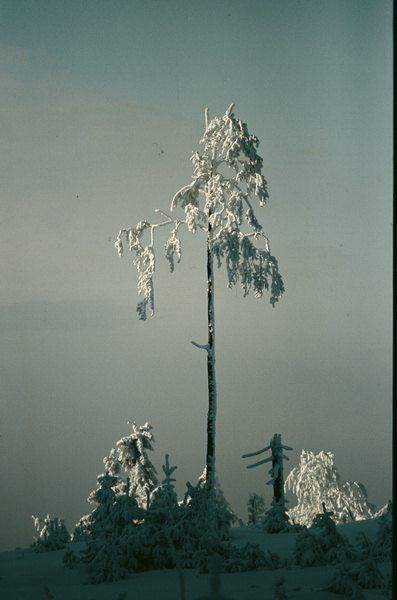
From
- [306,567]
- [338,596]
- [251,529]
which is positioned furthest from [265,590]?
[251,529]

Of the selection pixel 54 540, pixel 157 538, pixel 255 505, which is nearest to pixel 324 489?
pixel 255 505

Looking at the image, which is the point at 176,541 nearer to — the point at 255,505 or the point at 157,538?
the point at 157,538

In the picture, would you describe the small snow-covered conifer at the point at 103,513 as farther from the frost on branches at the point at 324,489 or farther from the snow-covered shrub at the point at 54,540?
the frost on branches at the point at 324,489

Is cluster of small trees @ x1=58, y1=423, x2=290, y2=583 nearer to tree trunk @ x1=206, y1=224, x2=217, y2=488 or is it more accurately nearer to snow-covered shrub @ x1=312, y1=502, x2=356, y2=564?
snow-covered shrub @ x1=312, y1=502, x2=356, y2=564

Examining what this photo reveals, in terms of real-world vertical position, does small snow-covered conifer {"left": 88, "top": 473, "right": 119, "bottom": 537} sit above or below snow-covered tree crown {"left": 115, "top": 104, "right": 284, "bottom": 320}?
below

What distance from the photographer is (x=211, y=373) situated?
41.2ft

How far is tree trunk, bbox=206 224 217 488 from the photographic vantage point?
12250 millimetres

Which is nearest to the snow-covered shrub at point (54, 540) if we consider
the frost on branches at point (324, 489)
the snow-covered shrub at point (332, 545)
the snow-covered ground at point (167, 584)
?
the snow-covered ground at point (167, 584)

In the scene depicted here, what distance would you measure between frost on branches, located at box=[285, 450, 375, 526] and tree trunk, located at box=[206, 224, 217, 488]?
5763mm

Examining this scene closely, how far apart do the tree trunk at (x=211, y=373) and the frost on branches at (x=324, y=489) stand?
227 inches

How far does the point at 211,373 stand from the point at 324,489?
6.36 meters

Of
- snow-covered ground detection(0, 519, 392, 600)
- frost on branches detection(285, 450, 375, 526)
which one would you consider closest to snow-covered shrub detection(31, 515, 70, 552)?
snow-covered ground detection(0, 519, 392, 600)

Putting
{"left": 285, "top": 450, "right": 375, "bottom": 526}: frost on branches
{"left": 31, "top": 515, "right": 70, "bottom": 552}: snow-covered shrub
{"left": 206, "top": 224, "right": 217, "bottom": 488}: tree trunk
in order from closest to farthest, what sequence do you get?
{"left": 31, "top": 515, "right": 70, "bottom": 552}: snow-covered shrub, {"left": 206, "top": 224, "right": 217, "bottom": 488}: tree trunk, {"left": 285, "top": 450, "right": 375, "bottom": 526}: frost on branches

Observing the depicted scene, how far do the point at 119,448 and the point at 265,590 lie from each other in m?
8.02
